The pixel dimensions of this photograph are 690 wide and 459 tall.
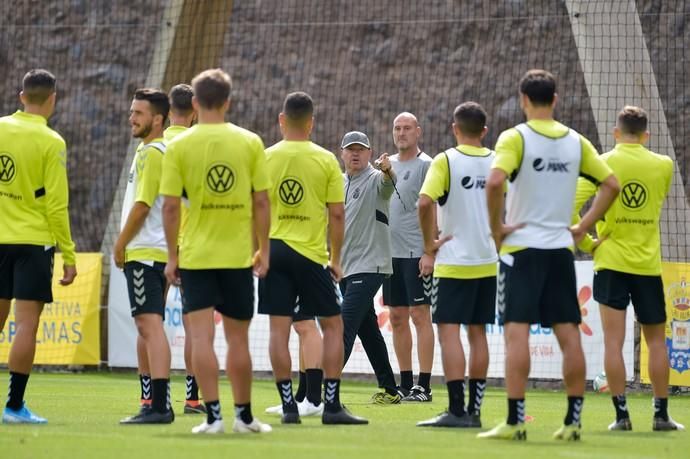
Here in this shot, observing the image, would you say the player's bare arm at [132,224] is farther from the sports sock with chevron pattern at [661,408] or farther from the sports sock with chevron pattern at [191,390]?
the sports sock with chevron pattern at [661,408]

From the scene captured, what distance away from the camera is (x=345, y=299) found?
11102 mm

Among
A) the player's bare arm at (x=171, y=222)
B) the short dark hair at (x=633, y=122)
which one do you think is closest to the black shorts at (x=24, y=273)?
the player's bare arm at (x=171, y=222)

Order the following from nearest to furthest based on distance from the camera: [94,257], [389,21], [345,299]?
[345,299] < [94,257] < [389,21]

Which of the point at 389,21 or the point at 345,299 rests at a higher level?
the point at 389,21

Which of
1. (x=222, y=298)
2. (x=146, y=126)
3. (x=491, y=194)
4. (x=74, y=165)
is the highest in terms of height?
(x=74, y=165)

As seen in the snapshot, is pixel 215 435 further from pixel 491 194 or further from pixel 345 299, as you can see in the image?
pixel 345 299

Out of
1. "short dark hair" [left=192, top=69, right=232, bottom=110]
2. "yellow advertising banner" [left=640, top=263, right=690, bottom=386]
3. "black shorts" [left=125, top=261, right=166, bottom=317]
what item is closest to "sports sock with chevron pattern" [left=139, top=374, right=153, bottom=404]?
"black shorts" [left=125, top=261, right=166, bottom=317]

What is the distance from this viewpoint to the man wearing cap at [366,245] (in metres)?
11.2

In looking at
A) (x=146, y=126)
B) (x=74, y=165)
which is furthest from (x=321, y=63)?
(x=146, y=126)

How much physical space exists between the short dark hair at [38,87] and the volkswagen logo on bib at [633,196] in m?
3.69

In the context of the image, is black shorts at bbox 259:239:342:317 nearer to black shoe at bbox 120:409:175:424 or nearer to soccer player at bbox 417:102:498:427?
soccer player at bbox 417:102:498:427

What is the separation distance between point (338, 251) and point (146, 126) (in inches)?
57.4

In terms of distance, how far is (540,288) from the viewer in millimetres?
7793

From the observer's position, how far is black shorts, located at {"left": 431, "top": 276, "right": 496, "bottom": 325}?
8836 millimetres
